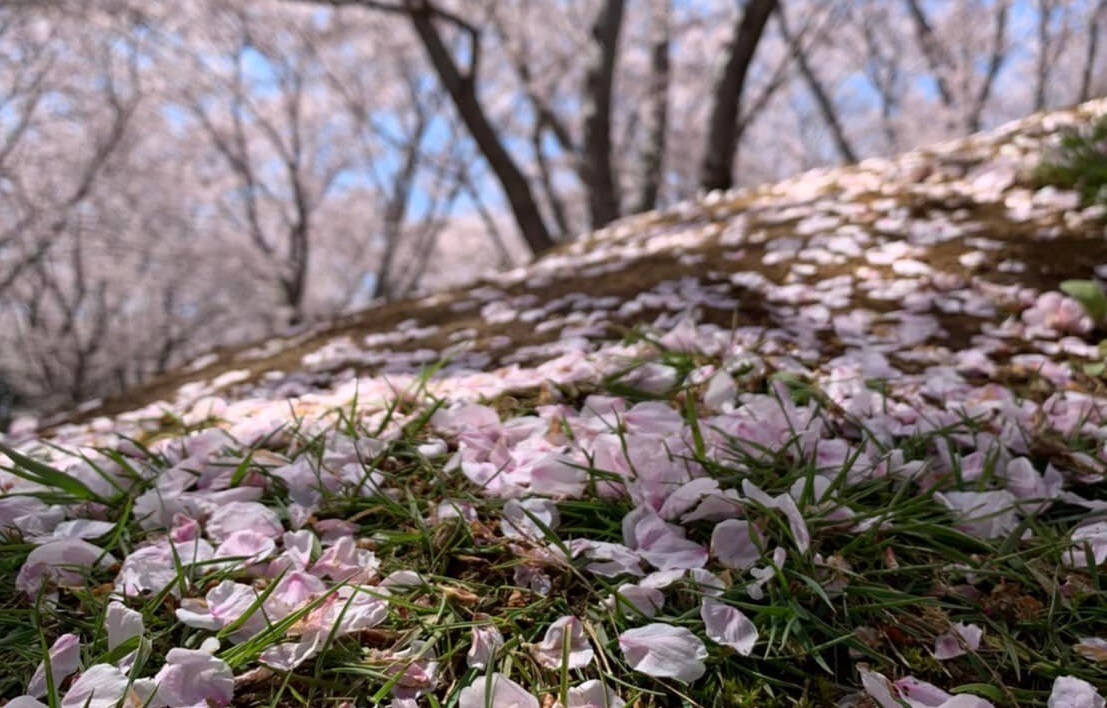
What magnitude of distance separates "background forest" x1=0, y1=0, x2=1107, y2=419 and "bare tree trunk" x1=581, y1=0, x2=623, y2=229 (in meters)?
0.02

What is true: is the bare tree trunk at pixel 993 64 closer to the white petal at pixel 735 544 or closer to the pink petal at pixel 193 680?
the white petal at pixel 735 544

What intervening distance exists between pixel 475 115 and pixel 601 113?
50.5 inches

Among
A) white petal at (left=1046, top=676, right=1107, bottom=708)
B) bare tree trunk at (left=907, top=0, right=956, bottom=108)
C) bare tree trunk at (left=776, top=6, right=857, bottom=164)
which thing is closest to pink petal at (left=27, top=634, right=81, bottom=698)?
white petal at (left=1046, top=676, right=1107, bottom=708)

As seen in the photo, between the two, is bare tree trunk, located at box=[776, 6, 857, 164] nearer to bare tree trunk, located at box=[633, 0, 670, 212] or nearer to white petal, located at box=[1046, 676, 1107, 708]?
bare tree trunk, located at box=[633, 0, 670, 212]

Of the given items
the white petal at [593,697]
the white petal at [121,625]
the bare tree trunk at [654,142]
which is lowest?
the white petal at [593,697]

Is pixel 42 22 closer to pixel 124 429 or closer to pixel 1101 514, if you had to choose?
pixel 124 429

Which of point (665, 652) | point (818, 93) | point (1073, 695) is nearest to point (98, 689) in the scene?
point (665, 652)

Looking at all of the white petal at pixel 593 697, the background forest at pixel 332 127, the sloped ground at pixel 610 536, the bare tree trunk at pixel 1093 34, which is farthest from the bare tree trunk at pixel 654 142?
the bare tree trunk at pixel 1093 34

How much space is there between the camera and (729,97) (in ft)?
19.3

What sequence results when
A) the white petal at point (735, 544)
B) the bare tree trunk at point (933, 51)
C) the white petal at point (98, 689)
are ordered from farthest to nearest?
the bare tree trunk at point (933, 51) → the white petal at point (735, 544) → the white petal at point (98, 689)

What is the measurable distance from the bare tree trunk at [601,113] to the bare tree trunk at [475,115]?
2.65 ft

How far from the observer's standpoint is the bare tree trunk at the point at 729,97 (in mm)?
5441

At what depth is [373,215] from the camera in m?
17.8

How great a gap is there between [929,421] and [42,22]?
31.2ft
